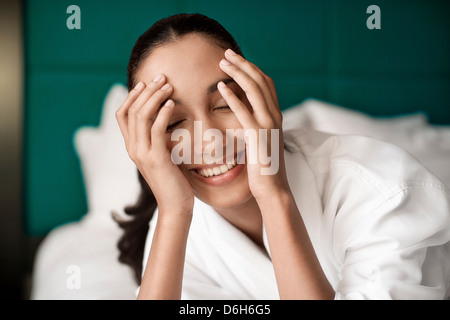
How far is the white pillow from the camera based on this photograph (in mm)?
1069

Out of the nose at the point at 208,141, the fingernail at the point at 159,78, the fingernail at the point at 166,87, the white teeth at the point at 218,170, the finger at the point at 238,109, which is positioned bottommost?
the white teeth at the point at 218,170

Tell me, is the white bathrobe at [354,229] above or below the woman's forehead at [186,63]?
below

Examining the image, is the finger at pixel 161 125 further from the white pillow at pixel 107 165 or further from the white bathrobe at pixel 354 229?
the white pillow at pixel 107 165

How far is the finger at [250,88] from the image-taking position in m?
0.54

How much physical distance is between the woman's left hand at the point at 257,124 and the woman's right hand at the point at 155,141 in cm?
9

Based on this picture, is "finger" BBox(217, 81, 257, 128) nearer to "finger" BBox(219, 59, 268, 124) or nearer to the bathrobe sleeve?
"finger" BBox(219, 59, 268, 124)

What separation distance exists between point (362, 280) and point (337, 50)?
2.18 ft

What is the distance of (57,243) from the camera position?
975mm

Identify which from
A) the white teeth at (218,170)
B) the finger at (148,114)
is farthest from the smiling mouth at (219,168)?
the finger at (148,114)

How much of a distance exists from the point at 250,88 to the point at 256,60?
516 millimetres

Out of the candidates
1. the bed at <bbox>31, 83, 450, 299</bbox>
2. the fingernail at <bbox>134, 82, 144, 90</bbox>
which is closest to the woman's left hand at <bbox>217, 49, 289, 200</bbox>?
the fingernail at <bbox>134, 82, 144, 90</bbox>

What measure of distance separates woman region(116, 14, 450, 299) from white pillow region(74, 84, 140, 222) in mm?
496

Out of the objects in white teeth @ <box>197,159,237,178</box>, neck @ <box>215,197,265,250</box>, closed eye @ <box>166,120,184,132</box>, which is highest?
closed eye @ <box>166,120,184,132</box>
